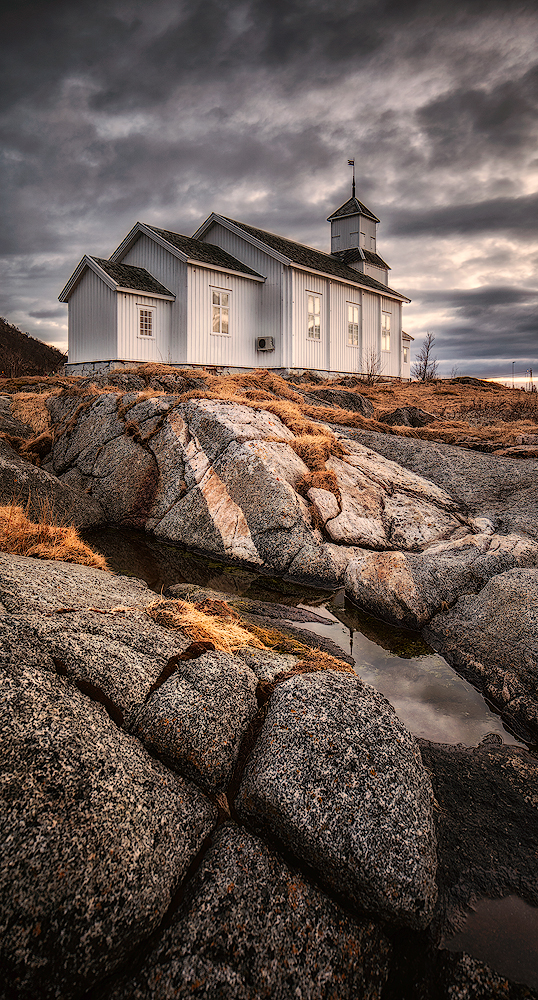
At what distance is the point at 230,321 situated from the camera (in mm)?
22672

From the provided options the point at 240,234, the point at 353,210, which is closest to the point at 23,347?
the point at 353,210

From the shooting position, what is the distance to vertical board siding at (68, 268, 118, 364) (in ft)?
67.0

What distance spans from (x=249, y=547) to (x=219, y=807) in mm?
5387

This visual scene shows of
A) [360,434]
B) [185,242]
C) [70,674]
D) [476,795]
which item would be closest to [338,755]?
[476,795]

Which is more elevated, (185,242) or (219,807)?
(185,242)

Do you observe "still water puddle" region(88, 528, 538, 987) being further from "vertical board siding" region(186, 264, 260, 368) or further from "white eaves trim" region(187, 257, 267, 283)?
"white eaves trim" region(187, 257, 267, 283)

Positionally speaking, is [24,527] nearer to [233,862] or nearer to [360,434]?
[233,862]

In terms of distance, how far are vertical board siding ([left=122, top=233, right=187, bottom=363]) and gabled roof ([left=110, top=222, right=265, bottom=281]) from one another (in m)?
0.35

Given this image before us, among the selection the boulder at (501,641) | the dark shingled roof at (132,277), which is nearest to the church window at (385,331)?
the dark shingled roof at (132,277)

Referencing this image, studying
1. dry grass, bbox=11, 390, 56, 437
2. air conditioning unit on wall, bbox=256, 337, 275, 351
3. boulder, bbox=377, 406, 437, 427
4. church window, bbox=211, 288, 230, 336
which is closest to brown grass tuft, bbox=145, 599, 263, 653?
dry grass, bbox=11, 390, 56, 437

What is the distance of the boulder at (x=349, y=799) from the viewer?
2.72 meters

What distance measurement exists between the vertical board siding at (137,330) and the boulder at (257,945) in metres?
19.9

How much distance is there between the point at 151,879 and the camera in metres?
2.54

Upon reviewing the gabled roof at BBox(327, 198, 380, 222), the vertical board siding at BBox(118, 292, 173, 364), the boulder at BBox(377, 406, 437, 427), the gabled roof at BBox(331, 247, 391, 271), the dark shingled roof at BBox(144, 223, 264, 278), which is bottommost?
the boulder at BBox(377, 406, 437, 427)
